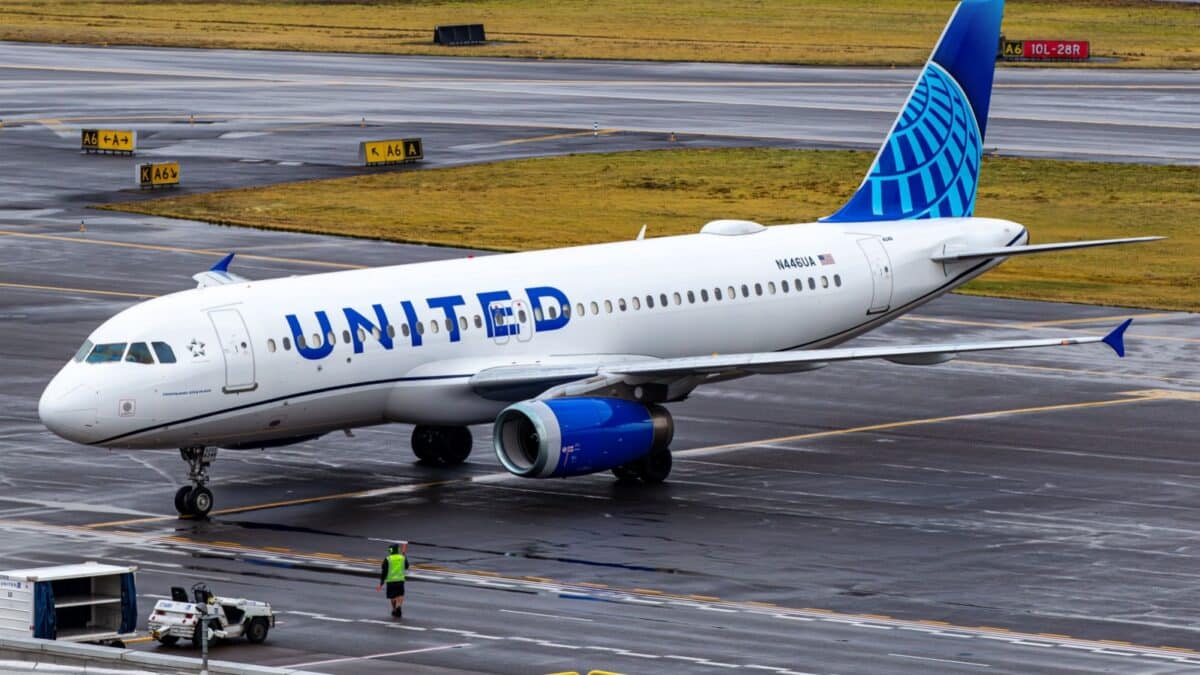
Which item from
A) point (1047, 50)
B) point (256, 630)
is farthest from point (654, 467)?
point (1047, 50)

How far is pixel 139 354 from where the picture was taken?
4512 centimetres

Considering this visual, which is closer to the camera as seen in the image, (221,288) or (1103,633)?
(1103,633)

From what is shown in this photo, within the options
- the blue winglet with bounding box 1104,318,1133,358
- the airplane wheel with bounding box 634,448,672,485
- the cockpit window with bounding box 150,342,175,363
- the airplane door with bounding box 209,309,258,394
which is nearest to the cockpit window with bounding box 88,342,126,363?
the cockpit window with bounding box 150,342,175,363

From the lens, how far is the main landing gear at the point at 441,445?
51.8 meters

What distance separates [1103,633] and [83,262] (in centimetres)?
5184

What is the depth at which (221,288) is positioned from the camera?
4728 centimetres

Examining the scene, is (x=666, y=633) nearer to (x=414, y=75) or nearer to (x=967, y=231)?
(x=967, y=231)

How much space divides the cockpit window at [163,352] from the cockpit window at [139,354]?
0.16m

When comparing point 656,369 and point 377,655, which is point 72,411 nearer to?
point 377,655

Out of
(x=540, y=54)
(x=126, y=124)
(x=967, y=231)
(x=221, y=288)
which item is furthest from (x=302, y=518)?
(x=540, y=54)

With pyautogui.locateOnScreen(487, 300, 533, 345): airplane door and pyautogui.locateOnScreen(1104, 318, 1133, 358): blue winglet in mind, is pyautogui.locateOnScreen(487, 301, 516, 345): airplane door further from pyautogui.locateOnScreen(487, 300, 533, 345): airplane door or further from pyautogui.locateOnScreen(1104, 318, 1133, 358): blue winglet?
pyautogui.locateOnScreen(1104, 318, 1133, 358): blue winglet

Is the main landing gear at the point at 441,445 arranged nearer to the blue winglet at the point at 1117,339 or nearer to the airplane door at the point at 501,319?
the airplane door at the point at 501,319

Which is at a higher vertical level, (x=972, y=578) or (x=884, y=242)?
(x=884, y=242)

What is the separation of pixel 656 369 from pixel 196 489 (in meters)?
10.1
